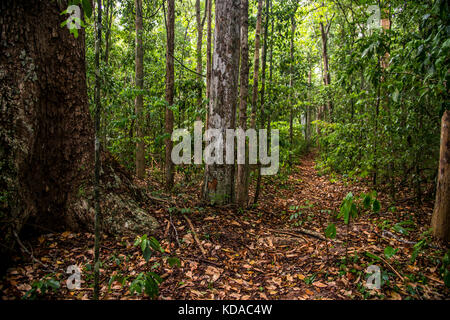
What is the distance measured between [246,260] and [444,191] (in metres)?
3.28

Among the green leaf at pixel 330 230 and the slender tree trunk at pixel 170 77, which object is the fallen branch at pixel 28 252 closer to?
the green leaf at pixel 330 230

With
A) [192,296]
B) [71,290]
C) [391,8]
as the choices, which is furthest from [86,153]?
[391,8]

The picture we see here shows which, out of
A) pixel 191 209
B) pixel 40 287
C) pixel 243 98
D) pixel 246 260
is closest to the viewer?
pixel 40 287

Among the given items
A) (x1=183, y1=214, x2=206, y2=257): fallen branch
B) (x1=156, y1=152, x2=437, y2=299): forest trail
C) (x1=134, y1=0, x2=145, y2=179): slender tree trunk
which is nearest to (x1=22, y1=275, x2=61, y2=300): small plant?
(x1=156, y1=152, x2=437, y2=299): forest trail

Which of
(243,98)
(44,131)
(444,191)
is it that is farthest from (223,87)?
(444,191)

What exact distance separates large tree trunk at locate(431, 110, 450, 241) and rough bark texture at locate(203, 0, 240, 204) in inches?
140

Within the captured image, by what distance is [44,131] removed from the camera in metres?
3.21

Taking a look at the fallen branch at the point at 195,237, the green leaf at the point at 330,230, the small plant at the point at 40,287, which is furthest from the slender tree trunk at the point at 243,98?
the small plant at the point at 40,287

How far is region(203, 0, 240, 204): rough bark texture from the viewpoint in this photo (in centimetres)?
502

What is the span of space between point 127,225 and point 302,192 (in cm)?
620

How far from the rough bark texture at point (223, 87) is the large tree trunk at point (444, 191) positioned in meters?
3.56

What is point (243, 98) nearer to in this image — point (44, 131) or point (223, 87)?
point (223, 87)

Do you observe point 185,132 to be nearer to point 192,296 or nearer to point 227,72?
point 227,72

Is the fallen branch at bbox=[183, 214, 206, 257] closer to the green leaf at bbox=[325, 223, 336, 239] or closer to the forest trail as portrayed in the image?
the forest trail
